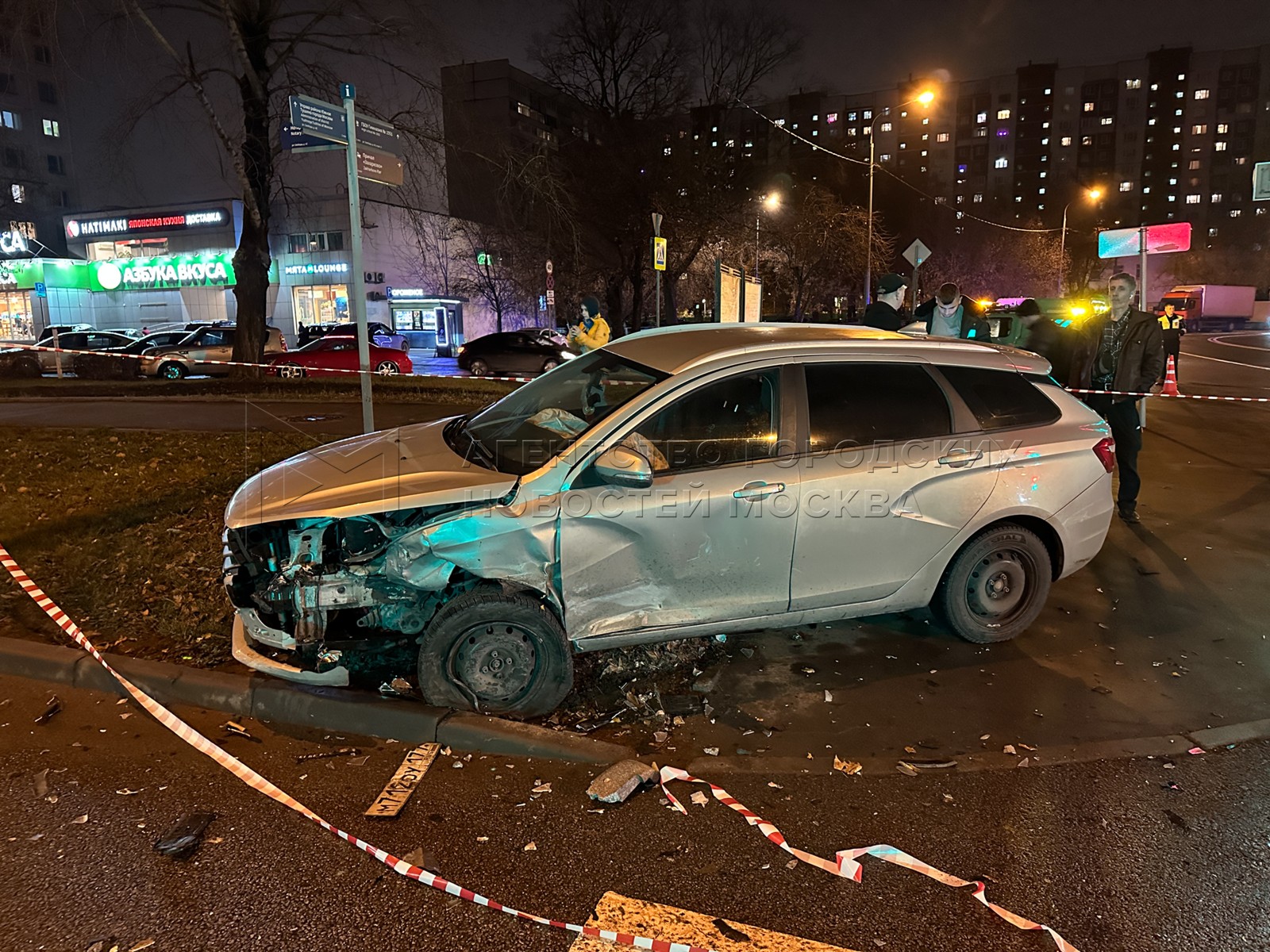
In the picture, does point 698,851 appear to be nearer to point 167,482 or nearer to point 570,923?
point 570,923

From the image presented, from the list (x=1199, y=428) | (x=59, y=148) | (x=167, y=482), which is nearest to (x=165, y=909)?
(x=167, y=482)

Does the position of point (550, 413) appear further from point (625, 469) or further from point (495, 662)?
point (495, 662)

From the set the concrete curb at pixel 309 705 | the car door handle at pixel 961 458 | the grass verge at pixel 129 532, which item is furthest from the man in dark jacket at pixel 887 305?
the grass verge at pixel 129 532

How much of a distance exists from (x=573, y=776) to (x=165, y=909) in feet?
4.96

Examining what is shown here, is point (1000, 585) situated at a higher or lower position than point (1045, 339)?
lower

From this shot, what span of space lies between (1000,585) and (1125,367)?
3.47 m

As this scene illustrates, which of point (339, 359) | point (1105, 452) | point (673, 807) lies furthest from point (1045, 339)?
point (339, 359)

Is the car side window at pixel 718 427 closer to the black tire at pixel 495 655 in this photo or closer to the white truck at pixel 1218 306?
the black tire at pixel 495 655

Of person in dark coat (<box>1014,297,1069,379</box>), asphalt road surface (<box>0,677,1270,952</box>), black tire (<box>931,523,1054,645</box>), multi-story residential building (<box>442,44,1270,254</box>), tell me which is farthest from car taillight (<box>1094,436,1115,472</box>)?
multi-story residential building (<box>442,44,1270,254</box>)

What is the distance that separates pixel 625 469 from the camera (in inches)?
145

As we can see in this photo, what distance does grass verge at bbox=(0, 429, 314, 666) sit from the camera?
476 cm

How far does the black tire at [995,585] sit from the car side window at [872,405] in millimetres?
750

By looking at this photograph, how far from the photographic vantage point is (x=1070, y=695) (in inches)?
166

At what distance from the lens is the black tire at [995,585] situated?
4629 mm
